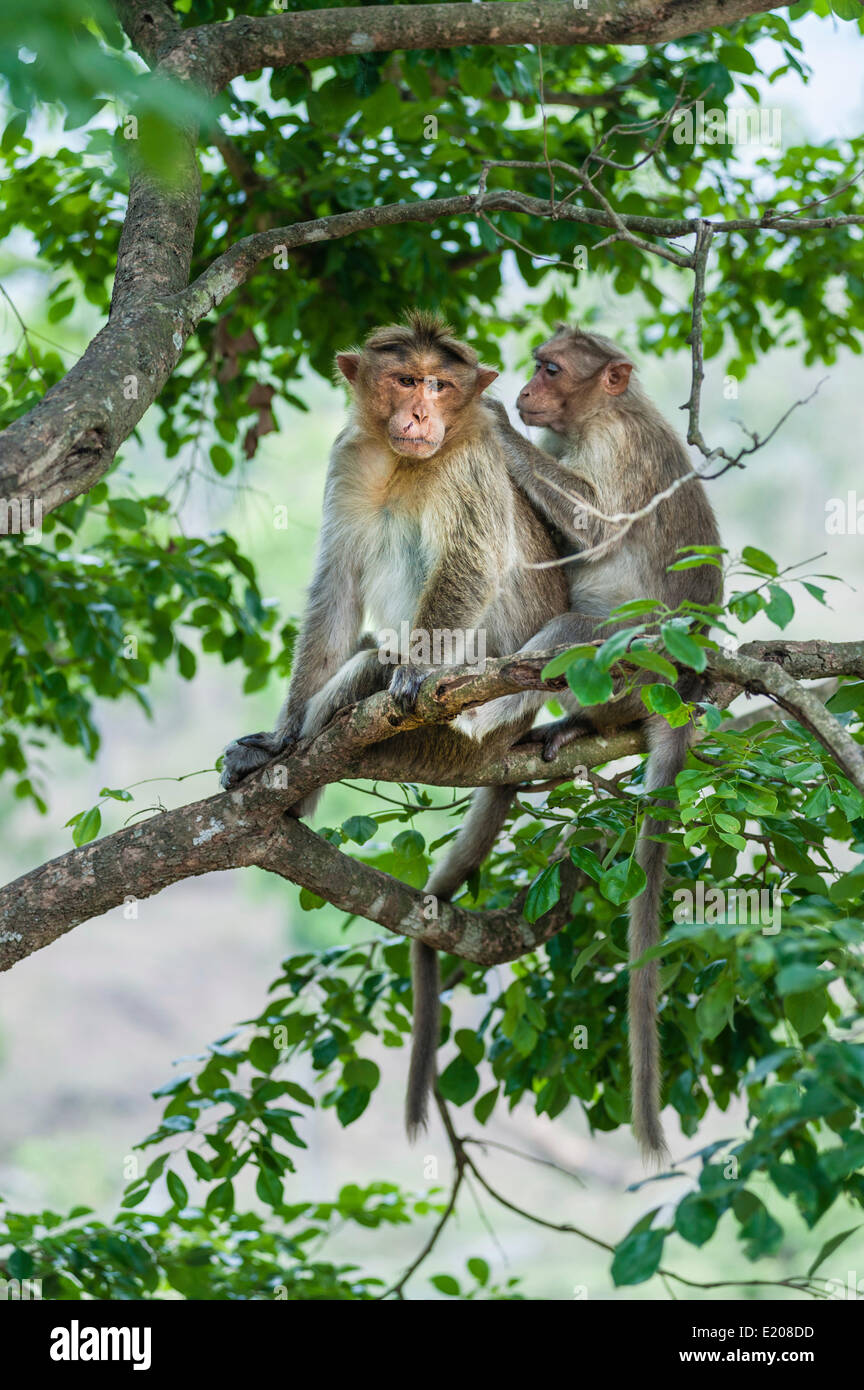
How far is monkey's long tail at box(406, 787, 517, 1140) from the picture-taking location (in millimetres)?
4145

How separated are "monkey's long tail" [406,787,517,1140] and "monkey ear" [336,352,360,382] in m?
1.42

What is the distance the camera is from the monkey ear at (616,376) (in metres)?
4.85

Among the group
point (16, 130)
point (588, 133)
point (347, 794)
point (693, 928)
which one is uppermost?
point (347, 794)

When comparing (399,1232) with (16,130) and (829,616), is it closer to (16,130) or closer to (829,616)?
(829,616)

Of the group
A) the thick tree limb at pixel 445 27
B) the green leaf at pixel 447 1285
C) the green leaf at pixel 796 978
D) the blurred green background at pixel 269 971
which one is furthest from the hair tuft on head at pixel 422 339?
the blurred green background at pixel 269 971

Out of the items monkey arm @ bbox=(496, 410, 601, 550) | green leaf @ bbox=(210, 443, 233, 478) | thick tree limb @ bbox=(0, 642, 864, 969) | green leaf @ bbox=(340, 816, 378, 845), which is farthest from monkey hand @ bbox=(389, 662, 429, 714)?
green leaf @ bbox=(210, 443, 233, 478)

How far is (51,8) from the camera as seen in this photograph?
3.88 ft

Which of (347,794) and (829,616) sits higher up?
(829,616)

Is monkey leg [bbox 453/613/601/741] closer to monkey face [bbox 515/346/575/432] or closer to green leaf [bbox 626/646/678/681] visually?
monkey face [bbox 515/346/575/432]

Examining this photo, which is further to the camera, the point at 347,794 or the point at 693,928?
the point at 347,794

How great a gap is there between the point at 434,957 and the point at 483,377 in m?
1.87

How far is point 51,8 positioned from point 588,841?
8.04 feet

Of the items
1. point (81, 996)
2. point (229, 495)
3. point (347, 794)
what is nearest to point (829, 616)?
point (347, 794)

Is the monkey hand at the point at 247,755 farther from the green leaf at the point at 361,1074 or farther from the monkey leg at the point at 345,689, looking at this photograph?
the green leaf at the point at 361,1074
